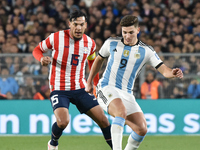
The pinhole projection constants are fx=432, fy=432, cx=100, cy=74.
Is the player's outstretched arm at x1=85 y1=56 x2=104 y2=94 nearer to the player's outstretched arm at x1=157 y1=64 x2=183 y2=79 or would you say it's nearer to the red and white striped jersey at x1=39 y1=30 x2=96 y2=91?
the red and white striped jersey at x1=39 y1=30 x2=96 y2=91

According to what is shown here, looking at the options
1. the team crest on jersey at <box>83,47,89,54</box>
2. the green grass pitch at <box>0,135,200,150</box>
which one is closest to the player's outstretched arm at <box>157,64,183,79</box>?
the team crest on jersey at <box>83,47,89,54</box>

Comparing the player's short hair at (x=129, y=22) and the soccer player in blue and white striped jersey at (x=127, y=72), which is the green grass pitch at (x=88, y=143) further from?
the player's short hair at (x=129, y=22)

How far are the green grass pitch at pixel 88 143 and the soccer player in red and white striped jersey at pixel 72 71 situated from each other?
1653 mm

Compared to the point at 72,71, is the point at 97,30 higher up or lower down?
lower down

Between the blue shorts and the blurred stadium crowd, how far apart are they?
3.60 m

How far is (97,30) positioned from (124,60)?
22.0 feet

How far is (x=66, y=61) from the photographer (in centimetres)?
650

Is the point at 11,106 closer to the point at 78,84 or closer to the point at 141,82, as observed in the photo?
the point at 141,82

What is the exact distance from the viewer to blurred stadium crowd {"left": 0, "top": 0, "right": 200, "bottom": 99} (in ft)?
32.7

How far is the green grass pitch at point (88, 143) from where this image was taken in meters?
7.89

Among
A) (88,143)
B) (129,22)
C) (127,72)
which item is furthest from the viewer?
(88,143)

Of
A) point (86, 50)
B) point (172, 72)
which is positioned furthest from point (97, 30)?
point (172, 72)

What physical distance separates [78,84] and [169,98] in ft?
13.9

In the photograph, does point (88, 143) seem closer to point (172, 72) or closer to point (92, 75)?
point (92, 75)
